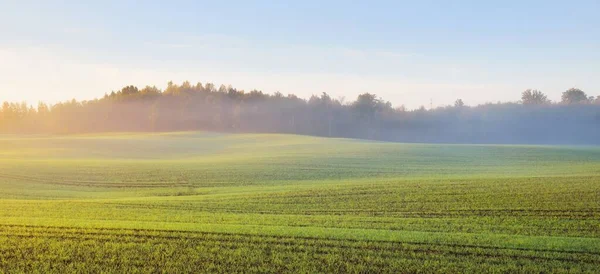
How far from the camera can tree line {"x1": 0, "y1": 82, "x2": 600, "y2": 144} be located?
89.7 metres

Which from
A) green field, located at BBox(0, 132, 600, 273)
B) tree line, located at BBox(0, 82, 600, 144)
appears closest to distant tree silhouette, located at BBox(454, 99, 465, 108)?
tree line, located at BBox(0, 82, 600, 144)

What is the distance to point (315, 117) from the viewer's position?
96750mm

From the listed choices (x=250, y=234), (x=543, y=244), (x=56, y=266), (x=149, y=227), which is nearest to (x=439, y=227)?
(x=543, y=244)

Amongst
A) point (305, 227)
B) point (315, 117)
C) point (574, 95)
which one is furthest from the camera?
point (574, 95)

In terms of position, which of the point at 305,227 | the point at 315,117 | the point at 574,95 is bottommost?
the point at 305,227

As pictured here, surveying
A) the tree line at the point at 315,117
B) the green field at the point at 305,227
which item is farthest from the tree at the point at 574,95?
the green field at the point at 305,227

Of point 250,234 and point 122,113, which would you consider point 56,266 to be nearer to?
point 250,234

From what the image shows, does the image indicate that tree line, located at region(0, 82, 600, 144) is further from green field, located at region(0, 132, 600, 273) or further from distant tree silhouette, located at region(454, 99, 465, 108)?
green field, located at region(0, 132, 600, 273)

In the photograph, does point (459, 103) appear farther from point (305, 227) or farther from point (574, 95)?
point (305, 227)

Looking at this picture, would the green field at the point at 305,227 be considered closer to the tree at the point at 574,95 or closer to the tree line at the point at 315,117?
the tree line at the point at 315,117

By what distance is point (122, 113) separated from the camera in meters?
94.8

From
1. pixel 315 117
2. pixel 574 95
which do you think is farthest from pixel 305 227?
pixel 574 95

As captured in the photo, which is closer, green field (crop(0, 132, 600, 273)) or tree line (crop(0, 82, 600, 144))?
green field (crop(0, 132, 600, 273))

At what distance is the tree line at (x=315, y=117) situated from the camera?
294ft
